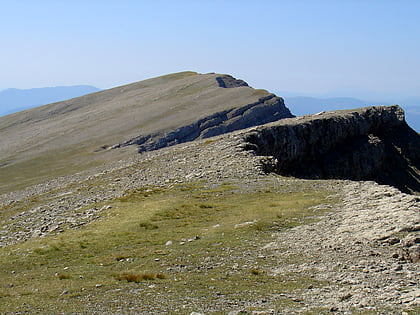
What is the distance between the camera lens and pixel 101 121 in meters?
131

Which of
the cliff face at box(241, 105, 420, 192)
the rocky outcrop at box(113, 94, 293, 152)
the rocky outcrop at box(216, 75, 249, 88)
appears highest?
the rocky outcrop at box(216, 75, 249, 88)

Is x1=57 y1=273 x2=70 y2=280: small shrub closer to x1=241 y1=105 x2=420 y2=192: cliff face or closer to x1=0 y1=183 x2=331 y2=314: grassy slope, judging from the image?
x1=0 y1=183 x2=331 y2=314: grassy slope

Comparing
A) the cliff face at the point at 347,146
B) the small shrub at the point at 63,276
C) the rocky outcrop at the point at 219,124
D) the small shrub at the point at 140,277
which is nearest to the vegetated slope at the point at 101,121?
the rocky outcrop at the point at 219,124

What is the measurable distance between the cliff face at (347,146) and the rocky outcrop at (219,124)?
3971 cm

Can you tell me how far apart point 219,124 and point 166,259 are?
95879mm

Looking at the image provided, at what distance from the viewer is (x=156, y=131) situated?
11294cm

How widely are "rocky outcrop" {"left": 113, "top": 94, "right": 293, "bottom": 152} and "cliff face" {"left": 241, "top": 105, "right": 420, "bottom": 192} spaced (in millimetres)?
39706

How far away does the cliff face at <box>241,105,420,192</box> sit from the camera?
59281 mm

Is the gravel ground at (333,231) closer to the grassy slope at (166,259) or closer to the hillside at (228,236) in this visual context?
the hillside at (228,236)

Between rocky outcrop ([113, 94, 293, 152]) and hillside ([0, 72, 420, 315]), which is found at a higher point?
rocky outcrop ([113, 94, 293, 152])

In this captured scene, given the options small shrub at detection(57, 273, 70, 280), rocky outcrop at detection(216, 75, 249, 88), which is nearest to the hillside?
small shrub at detection(57, 273, 70, 280)

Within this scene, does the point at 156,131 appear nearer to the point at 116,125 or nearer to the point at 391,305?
the point at 116,125

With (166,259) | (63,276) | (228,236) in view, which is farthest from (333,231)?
(63,276)

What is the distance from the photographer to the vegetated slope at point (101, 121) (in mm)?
103875
